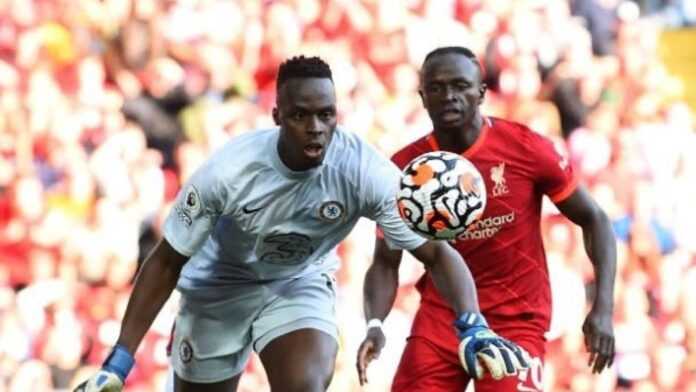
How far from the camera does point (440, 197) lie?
18.2 feet

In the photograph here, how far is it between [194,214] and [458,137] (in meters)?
1.21

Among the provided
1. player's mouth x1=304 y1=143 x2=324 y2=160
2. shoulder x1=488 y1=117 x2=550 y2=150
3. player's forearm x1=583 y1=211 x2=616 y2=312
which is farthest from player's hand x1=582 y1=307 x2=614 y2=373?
player's mouth x1=304 y1=143 x2=324 y2=160

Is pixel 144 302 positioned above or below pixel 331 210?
below

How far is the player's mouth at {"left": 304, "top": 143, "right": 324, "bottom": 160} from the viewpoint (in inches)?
223

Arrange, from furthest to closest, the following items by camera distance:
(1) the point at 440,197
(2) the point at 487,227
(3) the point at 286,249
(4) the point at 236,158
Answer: (2) the point at 487,227 → (3) the point at 286,249 → (4) the point at 236,158 → (1) the point at 440,197

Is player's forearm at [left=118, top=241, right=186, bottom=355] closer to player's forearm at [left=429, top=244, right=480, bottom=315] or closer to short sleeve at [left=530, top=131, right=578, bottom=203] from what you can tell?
player's forearm at [left=429, top=244, right=480, bottom=315]

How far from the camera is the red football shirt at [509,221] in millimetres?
6367

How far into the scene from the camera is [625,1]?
34.6ft

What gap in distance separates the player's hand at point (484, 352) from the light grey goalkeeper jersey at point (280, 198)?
353 mm

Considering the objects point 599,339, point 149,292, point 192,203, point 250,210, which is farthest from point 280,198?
point 599,339

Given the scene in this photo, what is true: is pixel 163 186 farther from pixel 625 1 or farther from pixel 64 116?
pixel 625 1

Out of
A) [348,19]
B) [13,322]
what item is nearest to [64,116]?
[13,322]

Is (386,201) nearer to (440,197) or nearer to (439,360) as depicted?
(440,197)

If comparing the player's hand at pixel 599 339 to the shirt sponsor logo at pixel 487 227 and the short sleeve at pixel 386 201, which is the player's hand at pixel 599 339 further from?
the short sleeve at pixel 386 201
